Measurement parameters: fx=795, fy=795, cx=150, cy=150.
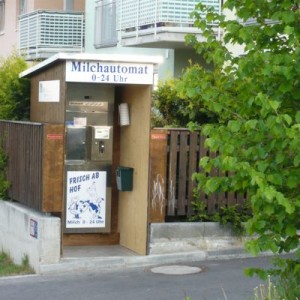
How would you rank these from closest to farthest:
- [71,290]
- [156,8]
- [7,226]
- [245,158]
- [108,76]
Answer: [245,158]
[71,290]
[108,76]
[7,226]
[156,8]

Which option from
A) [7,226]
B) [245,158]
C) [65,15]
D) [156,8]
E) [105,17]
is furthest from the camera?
[65,15]

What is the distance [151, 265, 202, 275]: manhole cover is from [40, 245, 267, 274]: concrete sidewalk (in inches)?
9.9

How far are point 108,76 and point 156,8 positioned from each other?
5.83 meters

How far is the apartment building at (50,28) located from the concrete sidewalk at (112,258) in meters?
10.9

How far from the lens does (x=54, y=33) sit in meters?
23.2

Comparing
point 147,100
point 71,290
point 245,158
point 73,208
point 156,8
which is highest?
point 156,8

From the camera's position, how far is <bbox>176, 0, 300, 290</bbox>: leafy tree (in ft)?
16.0

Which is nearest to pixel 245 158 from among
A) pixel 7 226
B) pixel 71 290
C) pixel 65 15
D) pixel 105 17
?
pixel 71 290

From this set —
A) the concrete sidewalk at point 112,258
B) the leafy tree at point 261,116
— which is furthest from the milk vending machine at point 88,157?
the leafy tree at point 261,116

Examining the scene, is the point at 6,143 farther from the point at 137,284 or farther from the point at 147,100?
the point at 137,284

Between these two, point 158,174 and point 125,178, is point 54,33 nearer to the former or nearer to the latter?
point 125,178

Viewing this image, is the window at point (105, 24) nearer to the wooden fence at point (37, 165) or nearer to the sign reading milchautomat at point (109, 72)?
the wooden fence at point (37, 165)

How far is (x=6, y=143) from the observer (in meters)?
13.0

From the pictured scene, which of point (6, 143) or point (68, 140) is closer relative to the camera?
point (68, 140)
